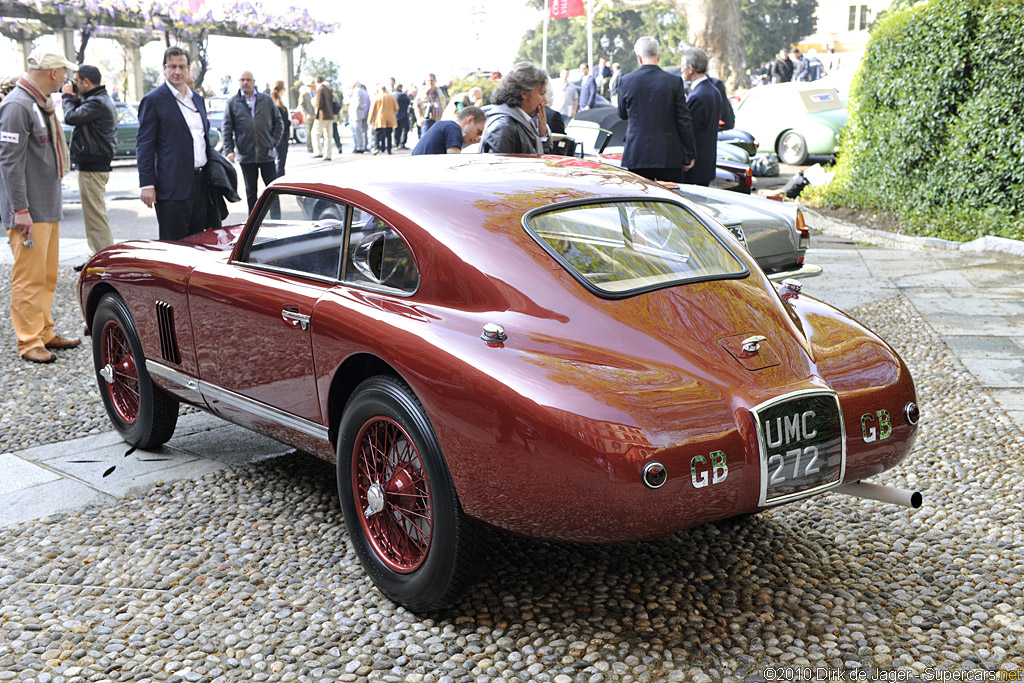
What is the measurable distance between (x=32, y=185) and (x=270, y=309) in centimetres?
396

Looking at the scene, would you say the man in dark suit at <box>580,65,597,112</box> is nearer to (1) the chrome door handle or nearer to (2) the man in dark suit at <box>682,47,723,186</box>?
(2) the man in dark suit at <box>682,47,723,186</box>

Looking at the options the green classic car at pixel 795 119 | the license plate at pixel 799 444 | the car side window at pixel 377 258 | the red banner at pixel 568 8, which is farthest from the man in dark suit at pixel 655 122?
the red banner at pixel 568 8

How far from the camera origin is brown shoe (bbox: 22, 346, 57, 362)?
693 cm

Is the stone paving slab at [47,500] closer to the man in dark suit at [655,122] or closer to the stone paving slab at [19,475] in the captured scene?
the stone paving slab at [19,475]

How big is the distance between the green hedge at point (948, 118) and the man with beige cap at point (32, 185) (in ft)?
29.5

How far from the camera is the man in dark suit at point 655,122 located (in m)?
9.05

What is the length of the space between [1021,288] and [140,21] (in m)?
33.5

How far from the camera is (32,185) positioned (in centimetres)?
694

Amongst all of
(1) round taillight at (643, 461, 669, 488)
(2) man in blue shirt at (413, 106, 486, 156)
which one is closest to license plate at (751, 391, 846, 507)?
(1) round taillight at (643, 461, 669, 488)

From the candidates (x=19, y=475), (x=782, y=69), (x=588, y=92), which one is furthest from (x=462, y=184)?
(x=782, y=69)

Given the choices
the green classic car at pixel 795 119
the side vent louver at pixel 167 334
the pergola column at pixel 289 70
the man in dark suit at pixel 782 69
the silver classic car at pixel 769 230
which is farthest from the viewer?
the pergola column at pixel 289 70

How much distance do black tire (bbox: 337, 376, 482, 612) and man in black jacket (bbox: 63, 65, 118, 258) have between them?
670 centimetres

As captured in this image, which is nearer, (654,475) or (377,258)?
(654,475)

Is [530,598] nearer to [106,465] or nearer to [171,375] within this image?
[171,375]
